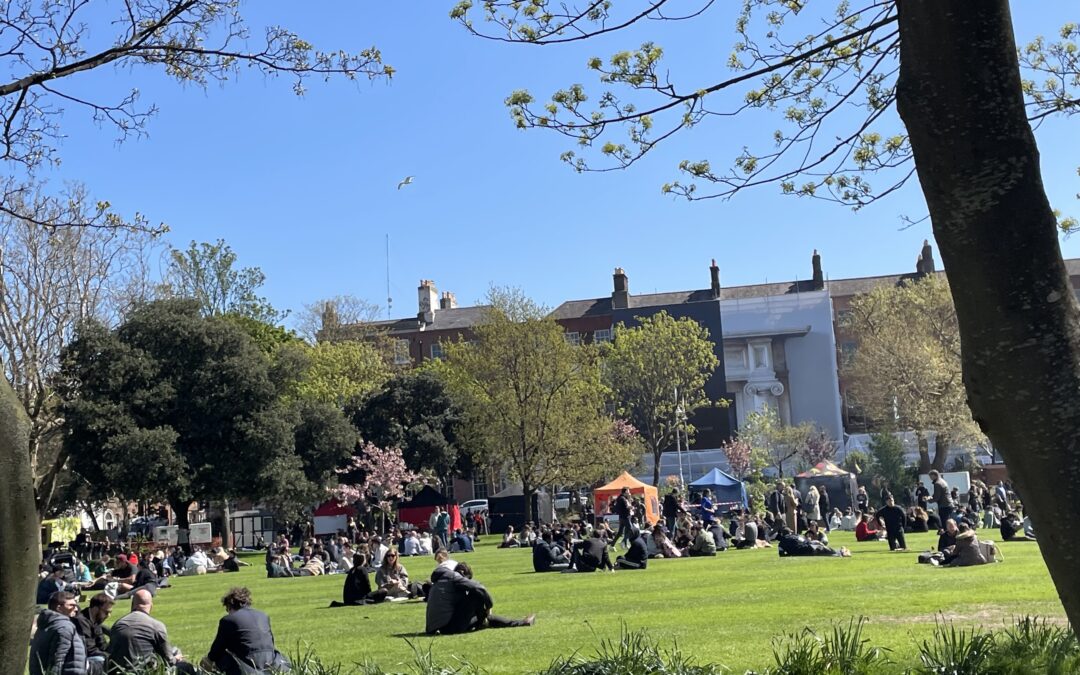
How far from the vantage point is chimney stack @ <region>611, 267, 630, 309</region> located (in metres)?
81.7

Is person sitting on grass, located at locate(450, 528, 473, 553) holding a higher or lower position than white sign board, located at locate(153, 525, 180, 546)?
lower

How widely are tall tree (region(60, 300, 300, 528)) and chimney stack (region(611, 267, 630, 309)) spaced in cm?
3827

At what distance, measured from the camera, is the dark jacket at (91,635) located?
1107 cm

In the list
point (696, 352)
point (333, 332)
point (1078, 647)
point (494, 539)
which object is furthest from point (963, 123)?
point (333, 332)

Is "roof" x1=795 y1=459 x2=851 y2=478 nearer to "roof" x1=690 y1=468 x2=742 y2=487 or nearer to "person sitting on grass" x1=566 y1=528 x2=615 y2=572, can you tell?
"roof" x1=690 y1=468 x2=742 y2=487

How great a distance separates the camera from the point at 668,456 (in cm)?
7056

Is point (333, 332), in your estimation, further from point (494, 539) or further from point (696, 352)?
point (494, 539)

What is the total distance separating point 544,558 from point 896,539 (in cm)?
786

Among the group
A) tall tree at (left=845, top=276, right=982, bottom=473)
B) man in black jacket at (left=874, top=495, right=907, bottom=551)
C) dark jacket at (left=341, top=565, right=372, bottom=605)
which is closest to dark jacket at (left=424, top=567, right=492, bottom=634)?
dark jacket at (left=341, top=565, right=372, bottom=605)

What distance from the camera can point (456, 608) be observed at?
13.6m

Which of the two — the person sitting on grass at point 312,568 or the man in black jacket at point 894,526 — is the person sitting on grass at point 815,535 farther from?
the person sitting on grass at point 312,568

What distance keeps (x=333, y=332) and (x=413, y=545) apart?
4039cm

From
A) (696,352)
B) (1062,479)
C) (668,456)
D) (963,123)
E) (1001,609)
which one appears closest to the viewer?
(1062,479)

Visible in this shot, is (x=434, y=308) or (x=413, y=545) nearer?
(x=413, y=545)
